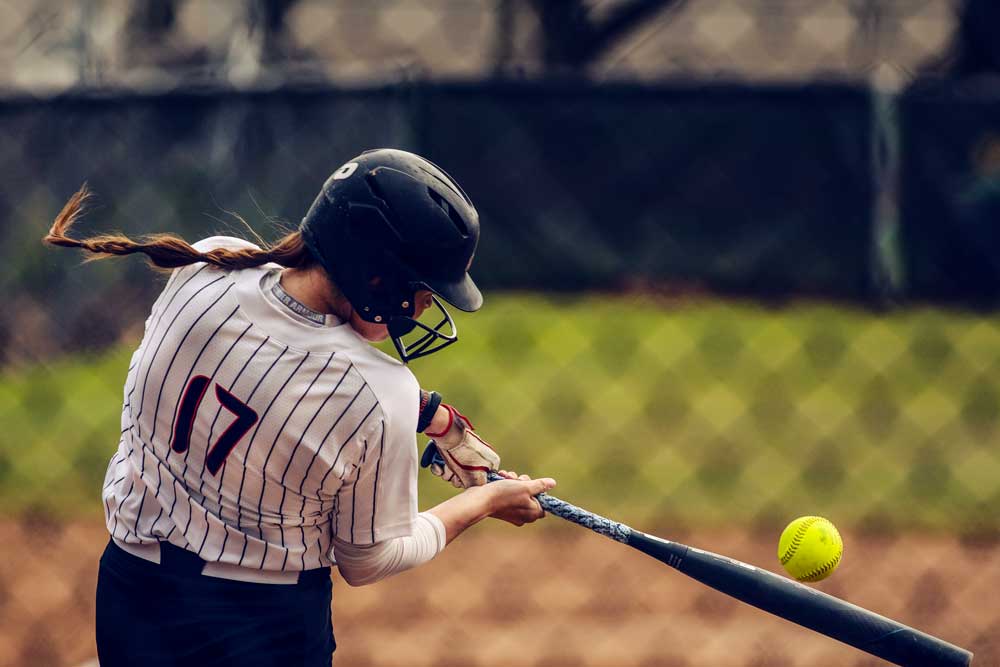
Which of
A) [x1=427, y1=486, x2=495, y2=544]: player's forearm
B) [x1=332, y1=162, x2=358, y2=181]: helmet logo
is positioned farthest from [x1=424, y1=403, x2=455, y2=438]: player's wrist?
[x1=332, y1=162, x2=358, y2=181]: helmet logo

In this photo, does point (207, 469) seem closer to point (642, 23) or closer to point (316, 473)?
point (316, 473)

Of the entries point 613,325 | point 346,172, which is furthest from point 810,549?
point 613,325

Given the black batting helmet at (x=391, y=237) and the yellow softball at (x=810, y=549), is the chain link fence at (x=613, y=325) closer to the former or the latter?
the yellow softball at (x=810, y=549)

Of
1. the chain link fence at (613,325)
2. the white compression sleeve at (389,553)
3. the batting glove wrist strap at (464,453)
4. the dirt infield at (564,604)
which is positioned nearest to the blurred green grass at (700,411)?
the chain link fence at (613,325)

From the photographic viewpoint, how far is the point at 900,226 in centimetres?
612

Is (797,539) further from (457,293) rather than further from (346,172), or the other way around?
(346,172)

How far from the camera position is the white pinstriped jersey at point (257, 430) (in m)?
1.99

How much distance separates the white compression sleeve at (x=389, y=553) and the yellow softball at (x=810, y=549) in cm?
81

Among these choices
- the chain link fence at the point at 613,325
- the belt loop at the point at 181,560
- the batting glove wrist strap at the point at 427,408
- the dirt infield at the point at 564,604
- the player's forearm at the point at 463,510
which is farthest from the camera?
the chain link fence at the point at 613,325

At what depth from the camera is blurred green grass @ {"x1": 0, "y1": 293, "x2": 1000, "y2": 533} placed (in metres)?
5.10

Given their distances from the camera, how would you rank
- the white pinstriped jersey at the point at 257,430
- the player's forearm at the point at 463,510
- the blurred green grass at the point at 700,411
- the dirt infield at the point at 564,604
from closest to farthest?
the white pinstriped jersey at the point at 257,430
the player's forearm at the point at 463,510
the dirt infield at the point at 564,604
the blurred green grass at the point at 700,411

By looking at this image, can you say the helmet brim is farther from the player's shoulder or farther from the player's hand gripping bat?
the player's hand gripping bat

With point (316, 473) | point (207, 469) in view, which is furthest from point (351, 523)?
point (207, 469)

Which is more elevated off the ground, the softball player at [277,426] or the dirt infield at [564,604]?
the softball player at [277,426]
